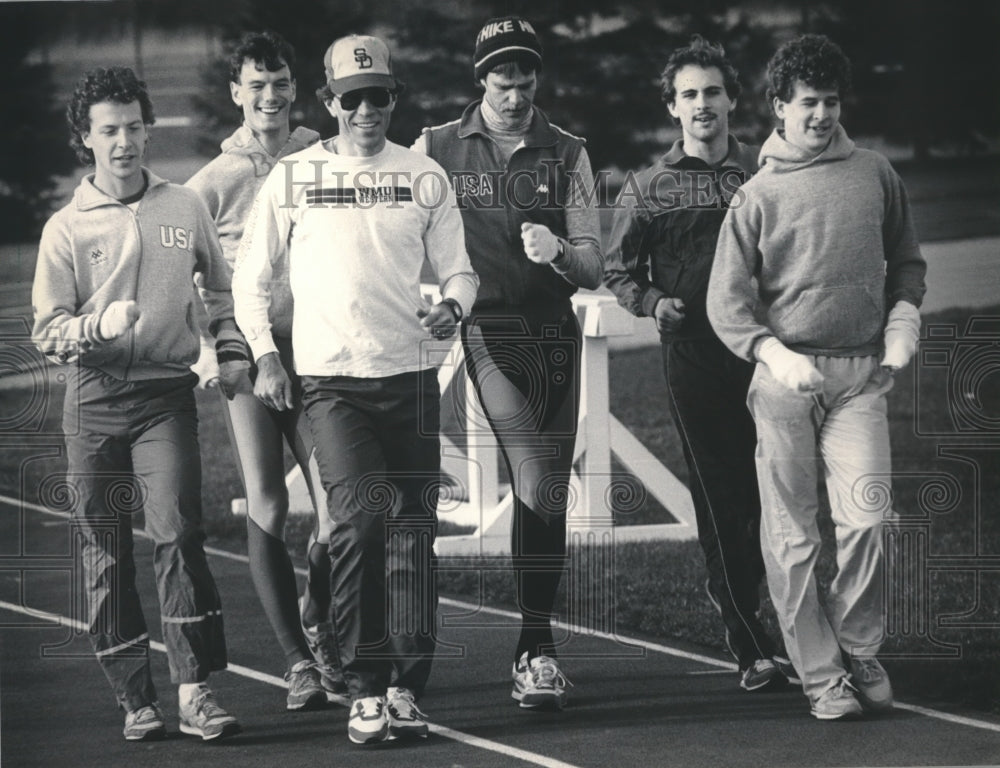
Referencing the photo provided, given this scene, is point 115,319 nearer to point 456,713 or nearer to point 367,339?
point 367,339

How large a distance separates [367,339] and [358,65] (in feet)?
2.70

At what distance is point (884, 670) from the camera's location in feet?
17.1

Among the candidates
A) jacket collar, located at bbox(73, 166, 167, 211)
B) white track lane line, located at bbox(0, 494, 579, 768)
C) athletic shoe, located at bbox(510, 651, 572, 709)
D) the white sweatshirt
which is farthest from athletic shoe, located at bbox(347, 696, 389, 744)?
jacket collar, located at bbox(73, 166, 167, 211)

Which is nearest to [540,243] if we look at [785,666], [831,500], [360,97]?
[360,97]

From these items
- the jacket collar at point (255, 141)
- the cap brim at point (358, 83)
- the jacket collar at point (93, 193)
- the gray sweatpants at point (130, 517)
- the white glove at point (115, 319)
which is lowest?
the gray sweatpants at point (130, 517)

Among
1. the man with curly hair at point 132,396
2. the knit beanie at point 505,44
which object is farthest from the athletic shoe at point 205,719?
the knit beanie at point 505,44

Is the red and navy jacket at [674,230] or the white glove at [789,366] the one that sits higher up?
the red and navy jacket at [674,230]

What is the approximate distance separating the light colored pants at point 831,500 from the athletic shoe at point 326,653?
1404 mm

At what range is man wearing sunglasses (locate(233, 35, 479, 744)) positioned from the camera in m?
4.84

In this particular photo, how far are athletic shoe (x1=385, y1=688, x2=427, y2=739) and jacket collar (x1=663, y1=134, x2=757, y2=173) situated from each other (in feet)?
6.16

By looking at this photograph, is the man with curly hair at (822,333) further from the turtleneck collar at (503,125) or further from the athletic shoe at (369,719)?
the athletic shoe at (369,719)

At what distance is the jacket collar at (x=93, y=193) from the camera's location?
5027 millimetres

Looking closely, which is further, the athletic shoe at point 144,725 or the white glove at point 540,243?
the white glove at point 540,243

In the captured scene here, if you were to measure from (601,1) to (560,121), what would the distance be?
0.47 m
